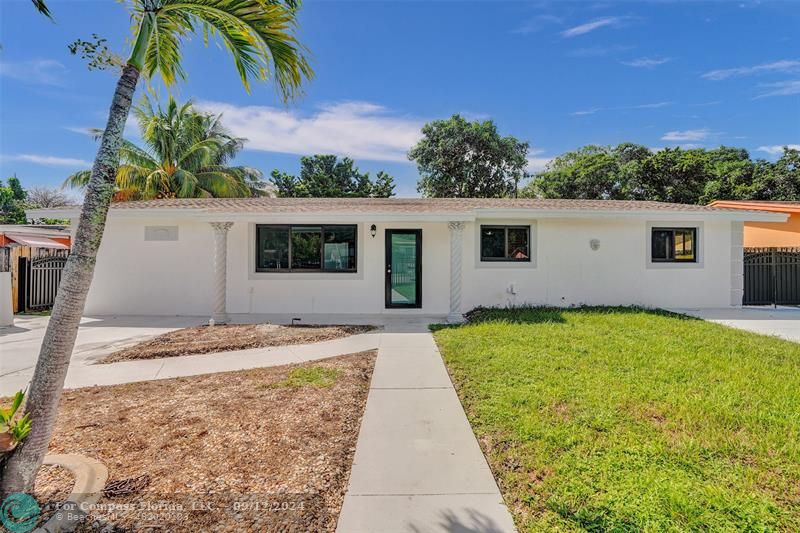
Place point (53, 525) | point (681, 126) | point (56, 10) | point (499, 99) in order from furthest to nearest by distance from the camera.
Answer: point (681, 126)
point (499, 99)
point (56, 10)
point (53, 525)

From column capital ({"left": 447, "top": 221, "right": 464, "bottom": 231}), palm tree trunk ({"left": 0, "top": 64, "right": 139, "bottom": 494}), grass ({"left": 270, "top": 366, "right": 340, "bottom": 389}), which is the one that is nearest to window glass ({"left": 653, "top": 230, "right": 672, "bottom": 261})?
column capital ({"left": 447, "top": 221, "right": 464, "bottom": 231})

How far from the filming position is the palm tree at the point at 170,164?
17.0 meters

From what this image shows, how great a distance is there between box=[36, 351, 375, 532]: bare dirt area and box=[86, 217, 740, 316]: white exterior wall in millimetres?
5160

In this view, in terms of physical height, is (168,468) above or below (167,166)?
below

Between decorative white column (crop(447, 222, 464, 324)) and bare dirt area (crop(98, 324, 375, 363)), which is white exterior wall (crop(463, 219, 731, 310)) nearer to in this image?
decorative white column (crop(447, 222, 464, 324))

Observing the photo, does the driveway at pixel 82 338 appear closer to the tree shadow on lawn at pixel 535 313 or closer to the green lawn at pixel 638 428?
the green lawn at pixel 638 428

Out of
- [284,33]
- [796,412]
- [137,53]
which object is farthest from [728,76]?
[137,53]

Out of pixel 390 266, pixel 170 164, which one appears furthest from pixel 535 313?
pixel 170 164

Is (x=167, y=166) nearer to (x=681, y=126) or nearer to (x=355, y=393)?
(x=355, y=393)

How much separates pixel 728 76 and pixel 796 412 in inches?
640

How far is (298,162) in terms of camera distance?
34.3 m

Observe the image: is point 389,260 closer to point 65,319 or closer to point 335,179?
point 65,319

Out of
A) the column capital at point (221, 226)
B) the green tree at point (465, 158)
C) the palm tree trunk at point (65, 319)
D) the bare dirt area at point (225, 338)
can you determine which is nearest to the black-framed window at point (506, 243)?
the bare dirt area at point (225, 338)

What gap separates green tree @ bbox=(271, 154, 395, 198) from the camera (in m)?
32.9
